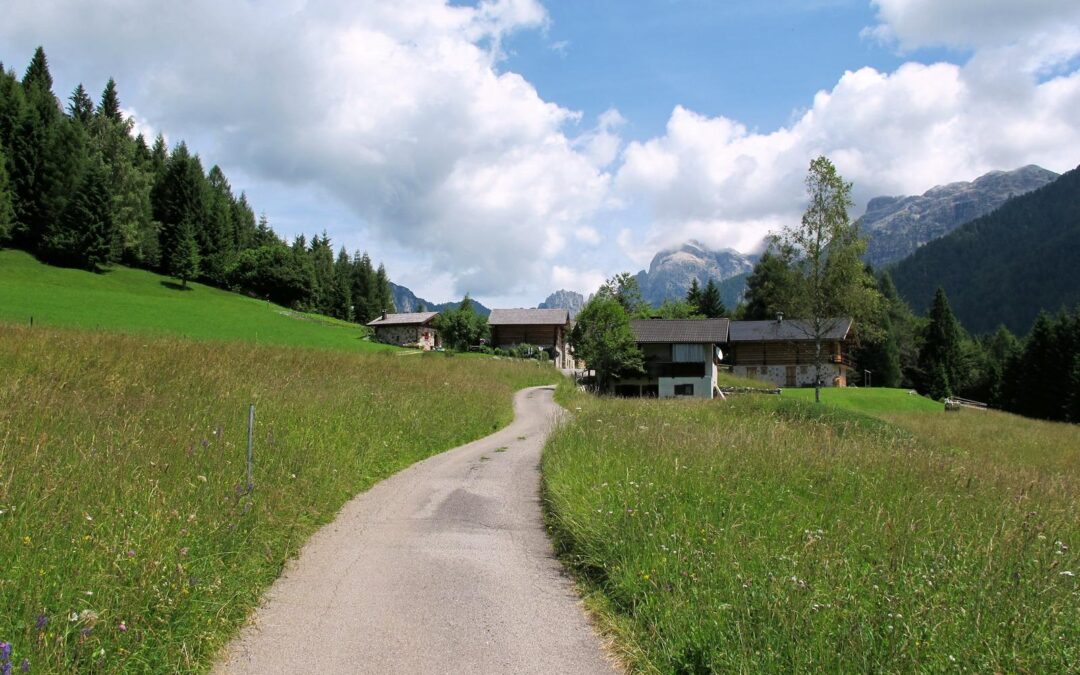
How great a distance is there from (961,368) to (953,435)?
6978cm

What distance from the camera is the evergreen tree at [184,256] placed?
3199 inches

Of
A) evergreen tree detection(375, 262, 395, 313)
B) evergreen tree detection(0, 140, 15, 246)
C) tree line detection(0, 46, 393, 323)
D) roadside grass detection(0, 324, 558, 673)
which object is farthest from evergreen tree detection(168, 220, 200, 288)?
roadside grass detection(0, 324, 558, 673)

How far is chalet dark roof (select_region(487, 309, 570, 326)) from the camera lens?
265 feet

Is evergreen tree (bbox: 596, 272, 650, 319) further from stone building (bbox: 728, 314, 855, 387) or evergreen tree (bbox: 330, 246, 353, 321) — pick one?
evergreen tree (bbox: 330, 246, 353, 321)

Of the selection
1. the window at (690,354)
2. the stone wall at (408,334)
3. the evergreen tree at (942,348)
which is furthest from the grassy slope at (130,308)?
the evergreen tree at (942,348)

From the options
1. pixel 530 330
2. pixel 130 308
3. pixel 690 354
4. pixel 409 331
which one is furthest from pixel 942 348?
pixel 130 308

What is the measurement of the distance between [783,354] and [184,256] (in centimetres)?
7588

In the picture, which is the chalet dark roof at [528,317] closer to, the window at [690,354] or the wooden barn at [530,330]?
the wooden barn at [530,330]

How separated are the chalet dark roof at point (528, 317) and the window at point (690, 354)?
29525 millimetres

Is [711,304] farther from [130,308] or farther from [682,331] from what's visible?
[130,308]

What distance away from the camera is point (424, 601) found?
5.99 m

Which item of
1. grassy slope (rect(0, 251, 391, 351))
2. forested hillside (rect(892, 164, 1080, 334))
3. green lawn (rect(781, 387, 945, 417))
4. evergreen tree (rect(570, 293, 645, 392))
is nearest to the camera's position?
grassy slope (rect(0, 251, 391, 351))

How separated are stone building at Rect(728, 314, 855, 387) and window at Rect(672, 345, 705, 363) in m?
20.4

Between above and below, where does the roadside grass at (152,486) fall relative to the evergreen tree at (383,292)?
below
